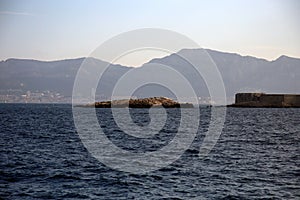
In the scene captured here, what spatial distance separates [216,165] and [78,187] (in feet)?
45.8

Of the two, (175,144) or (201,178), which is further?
(175,144)

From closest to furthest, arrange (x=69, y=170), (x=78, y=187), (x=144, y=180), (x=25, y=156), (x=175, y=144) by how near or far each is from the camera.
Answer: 1. (x=78, y=187)
2. (x=144, y=180)
3. (x=69, y=170)
4. (x=25, y=156)
5. (x=175, y=144)

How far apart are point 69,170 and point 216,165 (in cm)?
1293

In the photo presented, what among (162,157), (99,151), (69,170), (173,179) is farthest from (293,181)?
(99,151)

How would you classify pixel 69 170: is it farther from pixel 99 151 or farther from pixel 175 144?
pixel 175 144

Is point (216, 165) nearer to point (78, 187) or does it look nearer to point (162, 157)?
point (162, 157)

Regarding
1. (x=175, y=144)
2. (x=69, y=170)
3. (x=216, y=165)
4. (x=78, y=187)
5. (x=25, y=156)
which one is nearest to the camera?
(x=78, y=187)

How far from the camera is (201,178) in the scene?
29703 millimetres

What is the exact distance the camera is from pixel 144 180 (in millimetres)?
28922

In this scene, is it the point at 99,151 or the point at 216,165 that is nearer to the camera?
the point at 216,165

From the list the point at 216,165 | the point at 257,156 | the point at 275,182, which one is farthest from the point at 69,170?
the point at 257,156

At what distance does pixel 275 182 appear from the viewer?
2898cm

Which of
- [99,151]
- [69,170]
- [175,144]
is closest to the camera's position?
[69,170]

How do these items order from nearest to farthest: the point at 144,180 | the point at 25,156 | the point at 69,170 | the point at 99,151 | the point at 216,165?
the point at 144,180 < the point at 69,170 < the point at 216,165 < the point at 25,156 < the point at 99,151
